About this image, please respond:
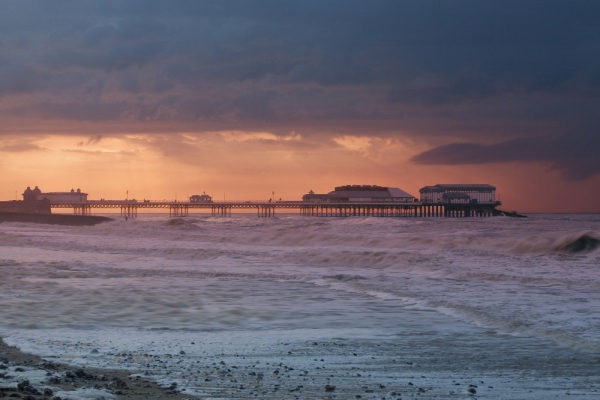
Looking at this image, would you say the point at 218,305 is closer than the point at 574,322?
No

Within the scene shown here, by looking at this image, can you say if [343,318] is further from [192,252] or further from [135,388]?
[192,252]

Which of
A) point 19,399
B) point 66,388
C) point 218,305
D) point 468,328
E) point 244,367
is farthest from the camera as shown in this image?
point 218,305

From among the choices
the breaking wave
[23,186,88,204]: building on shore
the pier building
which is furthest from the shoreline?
[23,186,88,204]: building on shore

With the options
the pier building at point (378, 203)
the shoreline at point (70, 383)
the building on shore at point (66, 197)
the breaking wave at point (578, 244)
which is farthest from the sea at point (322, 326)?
the building on shore at point (66, 197)

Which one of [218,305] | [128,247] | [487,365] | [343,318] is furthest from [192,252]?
[487,365]

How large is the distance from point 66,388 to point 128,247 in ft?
87.6

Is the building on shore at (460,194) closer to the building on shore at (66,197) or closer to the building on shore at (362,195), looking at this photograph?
the building on shore at (362,195)

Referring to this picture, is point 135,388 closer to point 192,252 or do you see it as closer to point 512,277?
point 512,277

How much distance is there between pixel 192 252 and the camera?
27672mm

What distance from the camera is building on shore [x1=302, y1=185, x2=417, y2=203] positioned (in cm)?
12419

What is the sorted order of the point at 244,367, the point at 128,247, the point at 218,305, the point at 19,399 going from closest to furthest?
the point at 19,399, the point at 244,367, the point at 218,305, the point at 128,247

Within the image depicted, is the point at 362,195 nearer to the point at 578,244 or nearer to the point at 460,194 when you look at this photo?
the point at 460,194

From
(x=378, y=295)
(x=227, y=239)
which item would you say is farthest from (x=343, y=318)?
(x=227, y=239)

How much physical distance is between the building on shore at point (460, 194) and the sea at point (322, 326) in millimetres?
98926
